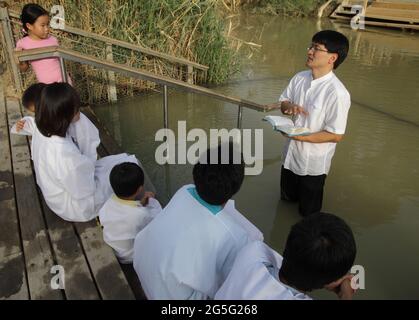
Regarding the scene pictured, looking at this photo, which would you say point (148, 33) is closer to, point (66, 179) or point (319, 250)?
point (66, 179)

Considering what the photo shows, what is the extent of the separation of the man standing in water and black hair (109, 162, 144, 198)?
1.29 metres

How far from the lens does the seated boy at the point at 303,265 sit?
125 cm

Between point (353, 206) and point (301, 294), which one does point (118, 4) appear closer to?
point (353, 206)

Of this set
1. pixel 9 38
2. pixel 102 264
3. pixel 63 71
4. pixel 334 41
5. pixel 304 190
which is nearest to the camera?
pixel 102 264

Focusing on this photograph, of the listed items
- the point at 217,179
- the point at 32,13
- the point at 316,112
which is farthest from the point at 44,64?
the point at 217,179

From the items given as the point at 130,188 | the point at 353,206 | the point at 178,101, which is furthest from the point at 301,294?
the point at 178,101

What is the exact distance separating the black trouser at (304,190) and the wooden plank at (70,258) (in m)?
1.88

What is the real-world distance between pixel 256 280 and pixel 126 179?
106cm

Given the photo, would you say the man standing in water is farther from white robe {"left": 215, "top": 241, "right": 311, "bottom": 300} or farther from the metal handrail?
white robe {"left": 215, "top": 241, "right": 311, "bottom": 300}

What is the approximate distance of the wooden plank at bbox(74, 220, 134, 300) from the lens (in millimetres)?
1936

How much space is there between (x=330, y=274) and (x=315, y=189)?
6.12ft

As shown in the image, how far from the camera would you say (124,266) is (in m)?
2.27

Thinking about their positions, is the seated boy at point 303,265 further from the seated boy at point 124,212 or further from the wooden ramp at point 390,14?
the wooden ramp at point 390,14

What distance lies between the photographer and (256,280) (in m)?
1.32
